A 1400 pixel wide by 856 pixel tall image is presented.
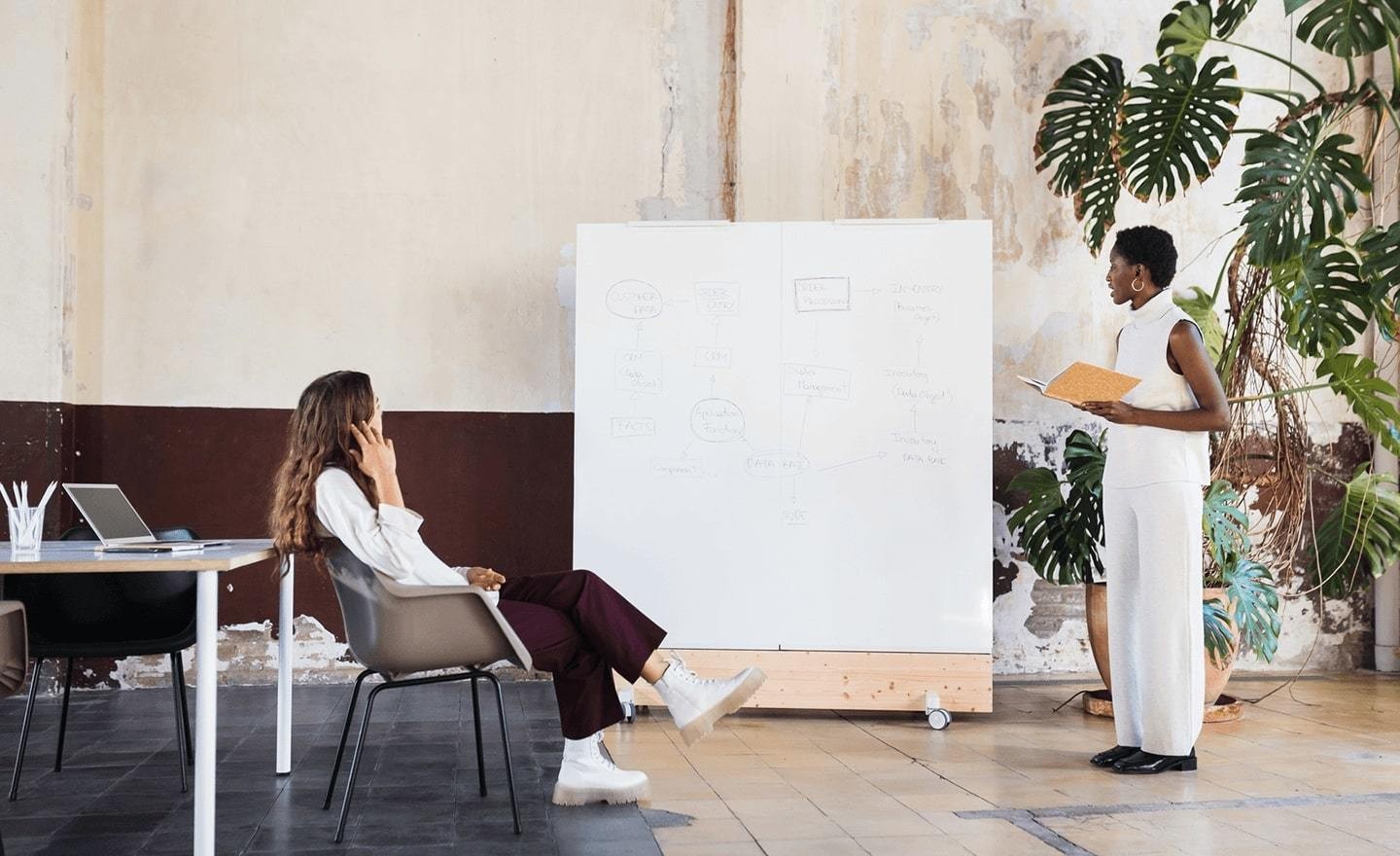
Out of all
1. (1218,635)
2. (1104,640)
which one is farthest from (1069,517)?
(1218,635)

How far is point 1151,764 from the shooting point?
3.65 m

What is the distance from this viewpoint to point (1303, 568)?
18.8 ft

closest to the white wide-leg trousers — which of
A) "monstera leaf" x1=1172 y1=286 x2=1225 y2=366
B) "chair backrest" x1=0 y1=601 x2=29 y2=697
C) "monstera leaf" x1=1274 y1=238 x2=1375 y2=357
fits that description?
"monstera leaf" x1=1274 y1=238 x2=1375 y2=357

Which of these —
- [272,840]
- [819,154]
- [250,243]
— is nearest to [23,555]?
[272,840]

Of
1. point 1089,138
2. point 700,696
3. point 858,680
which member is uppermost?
point 1089,138

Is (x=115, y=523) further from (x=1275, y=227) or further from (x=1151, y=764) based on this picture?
(x=1275, y=227)

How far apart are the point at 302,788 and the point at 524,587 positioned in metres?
0.90

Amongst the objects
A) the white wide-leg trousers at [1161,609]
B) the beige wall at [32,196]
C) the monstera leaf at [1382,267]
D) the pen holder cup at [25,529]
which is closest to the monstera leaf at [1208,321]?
the monstera leaf at [1382,267]

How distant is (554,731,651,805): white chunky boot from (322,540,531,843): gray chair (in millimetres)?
279

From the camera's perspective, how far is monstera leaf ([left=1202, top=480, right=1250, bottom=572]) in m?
4.52

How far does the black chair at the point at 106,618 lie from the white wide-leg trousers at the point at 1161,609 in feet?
9.41

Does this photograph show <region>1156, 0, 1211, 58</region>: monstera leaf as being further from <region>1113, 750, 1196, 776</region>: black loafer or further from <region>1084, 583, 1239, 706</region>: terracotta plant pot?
<region>1113, 750, 1196, 776</region>: black loafer

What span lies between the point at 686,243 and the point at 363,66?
1.84m

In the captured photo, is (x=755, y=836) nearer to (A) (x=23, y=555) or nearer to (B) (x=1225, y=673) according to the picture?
(A) (x=23, y=555)
